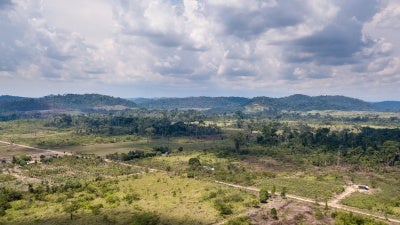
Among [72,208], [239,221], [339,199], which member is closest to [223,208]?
[239,221]

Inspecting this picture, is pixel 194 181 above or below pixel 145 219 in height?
below

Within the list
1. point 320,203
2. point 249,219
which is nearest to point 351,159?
point 320,203

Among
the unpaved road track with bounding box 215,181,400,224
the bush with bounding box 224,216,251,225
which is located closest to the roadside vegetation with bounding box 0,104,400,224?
the bush with bounding box 224,216,251,225

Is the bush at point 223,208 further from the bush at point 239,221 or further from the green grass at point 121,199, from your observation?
the bush at point 239,221

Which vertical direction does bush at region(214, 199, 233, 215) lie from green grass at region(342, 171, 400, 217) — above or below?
above

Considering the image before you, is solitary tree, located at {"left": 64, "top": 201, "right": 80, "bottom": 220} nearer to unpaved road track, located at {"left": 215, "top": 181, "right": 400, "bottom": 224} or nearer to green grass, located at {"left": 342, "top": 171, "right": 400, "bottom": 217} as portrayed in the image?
unpaved road track, located at {"left": 215, "top": 181, "right": 400, "bottom": 224}

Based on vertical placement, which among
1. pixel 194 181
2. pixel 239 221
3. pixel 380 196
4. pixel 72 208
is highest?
pixel 239 221

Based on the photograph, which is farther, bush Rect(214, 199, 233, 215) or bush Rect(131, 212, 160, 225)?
bush Rect(214, 199, 233, 215)

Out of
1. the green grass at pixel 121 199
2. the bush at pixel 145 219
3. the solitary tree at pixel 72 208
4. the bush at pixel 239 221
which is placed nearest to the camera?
the bush at pixel 145 219

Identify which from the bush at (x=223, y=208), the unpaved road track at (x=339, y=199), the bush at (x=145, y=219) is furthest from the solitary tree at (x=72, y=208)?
the unpaved road track at (x=339, y=199)

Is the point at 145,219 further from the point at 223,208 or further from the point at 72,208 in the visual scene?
the point at 72,208

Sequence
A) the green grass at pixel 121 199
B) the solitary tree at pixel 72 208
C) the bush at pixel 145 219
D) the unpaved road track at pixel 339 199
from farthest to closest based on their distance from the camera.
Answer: the unpaved road track at pixel 339 199 → the solitary tree at pixel 72 208 → the green grass at pixel 121 199 → the bush at pixel 145 219
